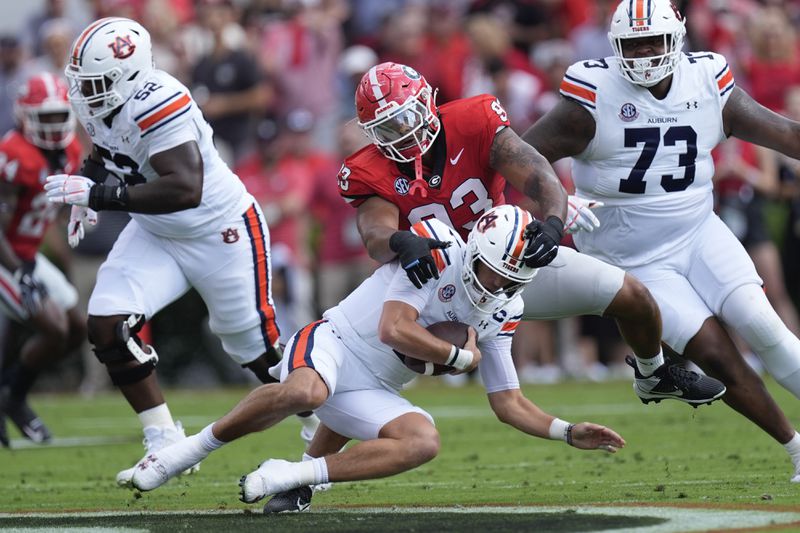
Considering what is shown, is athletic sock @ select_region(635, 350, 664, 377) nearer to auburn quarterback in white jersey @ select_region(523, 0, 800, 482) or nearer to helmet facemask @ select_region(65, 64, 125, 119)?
auburn quarterback in white jersey @ select_region(523, 0, 800, 482)

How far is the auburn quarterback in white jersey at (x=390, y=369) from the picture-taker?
5270 mm

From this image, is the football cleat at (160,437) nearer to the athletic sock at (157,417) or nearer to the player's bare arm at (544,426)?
the athletic sock at (157,417)

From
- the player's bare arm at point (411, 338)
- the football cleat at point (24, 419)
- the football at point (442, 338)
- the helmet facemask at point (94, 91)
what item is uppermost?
the helmet facemask at point (94, 91)

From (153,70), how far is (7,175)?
7.72 feet

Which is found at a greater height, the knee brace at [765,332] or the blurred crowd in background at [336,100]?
the knee brace at [765,332]

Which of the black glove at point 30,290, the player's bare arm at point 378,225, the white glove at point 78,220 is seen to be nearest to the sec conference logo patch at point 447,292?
the player's bare arm at point 378,225

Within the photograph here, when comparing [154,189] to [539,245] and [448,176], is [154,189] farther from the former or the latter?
[539,245]

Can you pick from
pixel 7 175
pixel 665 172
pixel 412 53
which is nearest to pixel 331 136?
pixel 412 53

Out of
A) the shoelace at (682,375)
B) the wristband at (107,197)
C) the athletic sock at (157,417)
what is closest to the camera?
the shoelace at (682,375)

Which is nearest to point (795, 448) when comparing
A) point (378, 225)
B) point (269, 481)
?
point (378, 225)

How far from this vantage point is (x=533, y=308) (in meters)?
6.19

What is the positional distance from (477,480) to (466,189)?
145 centimetres

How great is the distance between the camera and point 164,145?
6.73m

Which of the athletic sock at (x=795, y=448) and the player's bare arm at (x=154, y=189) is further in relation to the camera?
the player's bare arm at (x=154, y=189)
